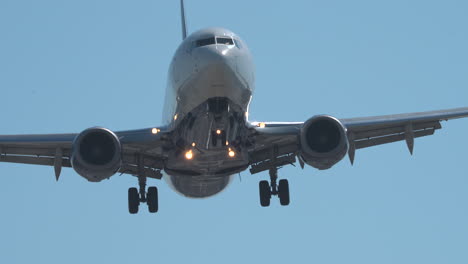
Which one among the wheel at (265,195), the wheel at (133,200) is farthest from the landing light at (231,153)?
the wheel at (133,200)

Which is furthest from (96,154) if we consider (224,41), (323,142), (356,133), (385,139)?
(385,139)

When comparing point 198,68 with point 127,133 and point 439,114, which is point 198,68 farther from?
Result: point 439,114

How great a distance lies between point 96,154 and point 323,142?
7336mm

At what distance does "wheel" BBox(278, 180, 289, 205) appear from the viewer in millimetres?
34531

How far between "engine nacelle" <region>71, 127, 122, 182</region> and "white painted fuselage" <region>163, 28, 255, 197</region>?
80.6 inches

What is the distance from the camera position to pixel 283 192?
34.6 m

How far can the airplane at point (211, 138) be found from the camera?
29219mm

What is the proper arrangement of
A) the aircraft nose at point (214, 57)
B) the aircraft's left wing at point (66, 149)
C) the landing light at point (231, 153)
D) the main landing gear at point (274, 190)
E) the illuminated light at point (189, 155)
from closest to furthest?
the aircraft nose at point (214, 57) → the landing light at point (231, 153) → the illuminated light at point (189, 155) → the aircraft's left wing at point (66, 149) → the main landing gear at point (274, 190)

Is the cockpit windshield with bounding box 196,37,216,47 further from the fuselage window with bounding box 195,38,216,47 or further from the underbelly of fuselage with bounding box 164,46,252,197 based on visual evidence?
the underbelly of fuselage with bounding box 164,46,252,197

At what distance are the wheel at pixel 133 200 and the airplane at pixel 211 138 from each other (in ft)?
0.12

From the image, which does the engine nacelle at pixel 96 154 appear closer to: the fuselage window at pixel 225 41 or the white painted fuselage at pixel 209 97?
the white painted fuselage at pixel 209 97

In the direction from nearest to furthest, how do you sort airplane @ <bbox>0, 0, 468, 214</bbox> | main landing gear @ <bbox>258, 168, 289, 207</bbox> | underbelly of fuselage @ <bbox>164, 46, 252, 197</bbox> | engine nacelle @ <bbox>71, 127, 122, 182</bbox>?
1. underbelly of fuselage @ <bbox>164, 46, 252, 197</bbox>
2. airplane @ <bbox>0, 0, 468, 214</bbox>
3. engine nacelle @ <bbox>71, 127, 122, 182</bbox>
4. main landing gear @ <bbox>258, 168, 289, 207</bbox>

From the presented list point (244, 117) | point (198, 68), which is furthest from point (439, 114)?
point (198, 68)

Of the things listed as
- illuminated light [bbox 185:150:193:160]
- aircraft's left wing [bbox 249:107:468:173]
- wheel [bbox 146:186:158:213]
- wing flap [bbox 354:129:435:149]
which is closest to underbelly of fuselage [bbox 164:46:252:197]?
illuminated light [bbox 185:150:193:160]
